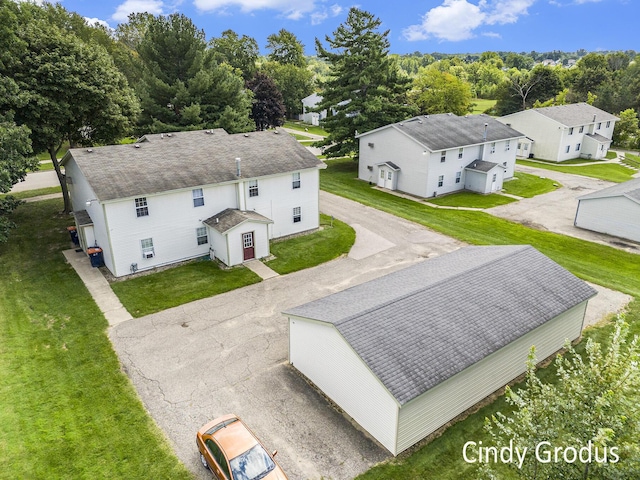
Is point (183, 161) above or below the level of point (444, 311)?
above

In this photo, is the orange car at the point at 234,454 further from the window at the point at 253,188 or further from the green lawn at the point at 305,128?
the green lawn at the point at 305,128

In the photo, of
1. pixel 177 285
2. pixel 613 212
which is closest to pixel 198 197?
pixel 177 285

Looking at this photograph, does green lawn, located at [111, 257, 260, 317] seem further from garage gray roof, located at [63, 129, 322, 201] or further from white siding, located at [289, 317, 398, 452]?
white siding, located at [289, 317, 398, 452]

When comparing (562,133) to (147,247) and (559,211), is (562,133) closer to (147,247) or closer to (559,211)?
(559,211)

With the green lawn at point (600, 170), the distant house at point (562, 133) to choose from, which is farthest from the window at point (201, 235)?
the distant house at point (562, 133)

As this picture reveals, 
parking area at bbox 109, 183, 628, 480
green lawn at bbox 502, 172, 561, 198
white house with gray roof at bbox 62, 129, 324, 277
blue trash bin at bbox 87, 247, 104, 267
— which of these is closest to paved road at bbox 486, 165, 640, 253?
green lawn at bbox 502, 172, 561, 198

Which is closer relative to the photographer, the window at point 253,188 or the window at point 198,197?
the window at point 198,197

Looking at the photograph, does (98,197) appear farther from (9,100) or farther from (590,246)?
(590,246)
